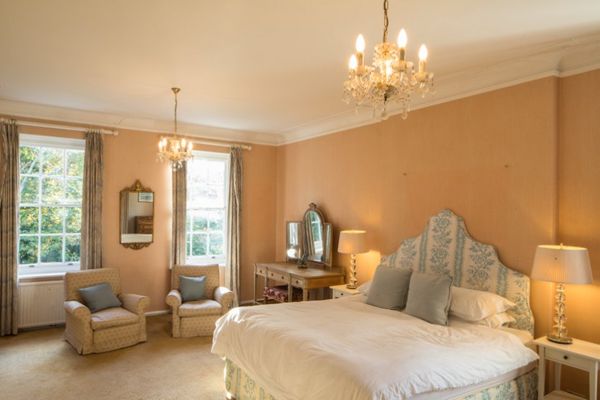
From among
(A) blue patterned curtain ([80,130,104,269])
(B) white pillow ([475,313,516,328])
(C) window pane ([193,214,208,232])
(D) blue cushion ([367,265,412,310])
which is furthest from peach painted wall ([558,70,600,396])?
(A) blue patterned curtain ([80,130,104,269])

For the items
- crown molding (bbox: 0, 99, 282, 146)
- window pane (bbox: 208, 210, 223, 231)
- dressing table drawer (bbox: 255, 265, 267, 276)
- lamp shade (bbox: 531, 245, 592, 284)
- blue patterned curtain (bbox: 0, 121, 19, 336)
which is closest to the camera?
lamp shade (bbox: 531, 245, 592, 284)

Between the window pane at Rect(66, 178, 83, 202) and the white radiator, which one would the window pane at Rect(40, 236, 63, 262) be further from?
the window pane at Rect(66, 178, 83, 202)

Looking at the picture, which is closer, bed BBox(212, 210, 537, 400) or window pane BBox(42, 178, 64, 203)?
bed BBox(212, 210, 537, 400)

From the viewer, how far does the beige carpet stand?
354cm

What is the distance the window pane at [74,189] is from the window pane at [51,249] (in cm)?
55

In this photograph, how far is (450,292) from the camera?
3.45m

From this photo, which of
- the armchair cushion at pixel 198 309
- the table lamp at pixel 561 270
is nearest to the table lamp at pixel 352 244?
the armchair cushion at pixel 198 309

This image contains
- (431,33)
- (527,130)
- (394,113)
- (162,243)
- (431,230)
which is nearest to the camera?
(431,33)

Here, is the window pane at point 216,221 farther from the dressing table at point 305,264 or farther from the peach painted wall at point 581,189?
the peach painted wall at point 581,189

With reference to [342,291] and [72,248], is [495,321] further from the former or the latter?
[72,248]

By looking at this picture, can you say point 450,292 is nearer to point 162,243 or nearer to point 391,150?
point 391,150

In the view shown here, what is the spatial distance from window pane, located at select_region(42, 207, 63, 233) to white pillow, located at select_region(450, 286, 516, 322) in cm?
491

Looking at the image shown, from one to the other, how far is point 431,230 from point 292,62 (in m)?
2.12

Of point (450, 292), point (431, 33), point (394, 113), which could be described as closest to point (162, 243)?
point (394, 113)
